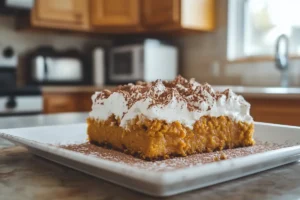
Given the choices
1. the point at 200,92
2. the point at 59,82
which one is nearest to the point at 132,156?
the point at 200,92

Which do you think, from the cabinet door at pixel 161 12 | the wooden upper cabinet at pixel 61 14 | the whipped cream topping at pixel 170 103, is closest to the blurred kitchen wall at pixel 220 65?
the cabinet door at pixel 161 12

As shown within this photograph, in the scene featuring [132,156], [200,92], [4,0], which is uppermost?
[4,0]

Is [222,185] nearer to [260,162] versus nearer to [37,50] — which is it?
[260,162]

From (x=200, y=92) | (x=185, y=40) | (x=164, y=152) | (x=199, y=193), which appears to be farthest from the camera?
(x=185, y=40)

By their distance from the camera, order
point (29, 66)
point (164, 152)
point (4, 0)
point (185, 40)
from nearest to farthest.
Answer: point (164, 152) → point (4, 0) → point (29, 66) → point (185, 40)

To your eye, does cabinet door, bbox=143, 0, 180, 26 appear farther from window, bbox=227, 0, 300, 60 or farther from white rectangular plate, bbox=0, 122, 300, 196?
white rectangular plate, bbox=0, 122, 300, 196

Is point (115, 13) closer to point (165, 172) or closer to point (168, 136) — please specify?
point (168, 136)

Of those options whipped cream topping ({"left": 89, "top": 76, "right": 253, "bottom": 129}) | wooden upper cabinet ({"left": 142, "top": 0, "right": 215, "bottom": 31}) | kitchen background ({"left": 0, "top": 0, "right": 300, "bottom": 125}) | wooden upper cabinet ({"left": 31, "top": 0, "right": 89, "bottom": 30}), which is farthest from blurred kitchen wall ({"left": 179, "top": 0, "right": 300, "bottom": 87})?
whipped cream topping ({"left": 89, "top": 76, "right": 253, "bottom": 129})
